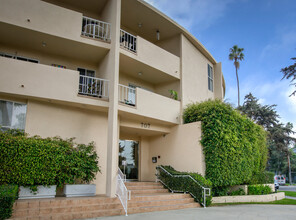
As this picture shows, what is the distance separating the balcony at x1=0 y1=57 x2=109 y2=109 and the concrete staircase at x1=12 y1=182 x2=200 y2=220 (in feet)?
13.1

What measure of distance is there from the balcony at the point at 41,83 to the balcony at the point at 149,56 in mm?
3091

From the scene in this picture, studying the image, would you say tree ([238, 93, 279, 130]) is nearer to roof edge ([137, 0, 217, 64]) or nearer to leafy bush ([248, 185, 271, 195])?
roof edge ([137, 0, 217, 64])

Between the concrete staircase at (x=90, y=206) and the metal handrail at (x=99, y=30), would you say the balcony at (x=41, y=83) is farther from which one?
the concrete staircase at (x=90, y=206)

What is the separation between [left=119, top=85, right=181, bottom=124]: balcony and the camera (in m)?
Answer: 12.9

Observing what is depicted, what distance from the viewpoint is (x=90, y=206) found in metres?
9.02

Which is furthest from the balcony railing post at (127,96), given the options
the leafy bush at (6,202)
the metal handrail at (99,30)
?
the leafy bush at (6,202)

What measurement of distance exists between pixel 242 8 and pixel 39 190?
18296 mm

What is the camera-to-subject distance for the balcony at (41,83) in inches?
392

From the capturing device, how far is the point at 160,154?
15758 millimetres

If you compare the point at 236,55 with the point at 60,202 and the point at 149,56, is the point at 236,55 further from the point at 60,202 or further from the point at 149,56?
the point at 60,202

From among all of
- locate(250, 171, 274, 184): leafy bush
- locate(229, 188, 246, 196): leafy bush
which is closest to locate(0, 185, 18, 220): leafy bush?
locate(229, 188, 246, 196): leafy bush

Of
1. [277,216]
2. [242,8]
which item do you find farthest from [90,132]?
[242,8]

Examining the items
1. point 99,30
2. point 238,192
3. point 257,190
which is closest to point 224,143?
point 238,192

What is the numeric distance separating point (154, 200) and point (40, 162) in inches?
193
